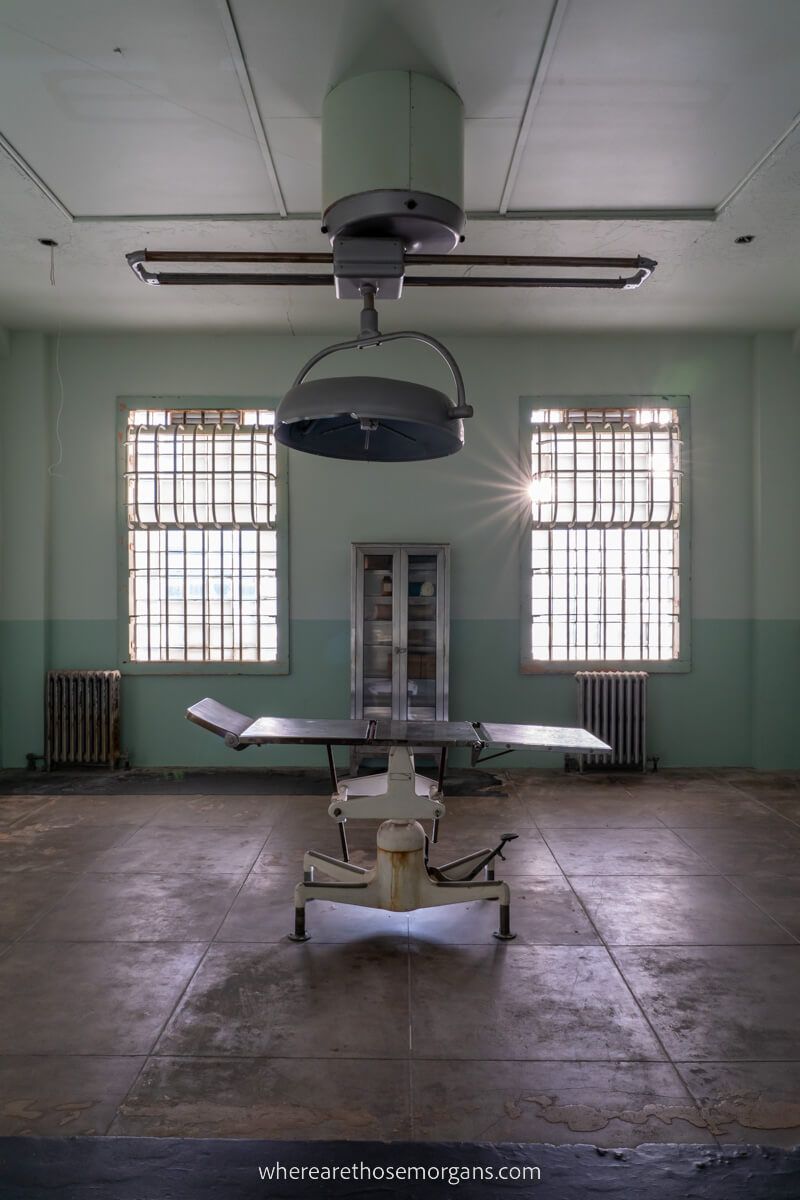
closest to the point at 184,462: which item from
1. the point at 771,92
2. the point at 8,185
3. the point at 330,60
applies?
the point at 8,185

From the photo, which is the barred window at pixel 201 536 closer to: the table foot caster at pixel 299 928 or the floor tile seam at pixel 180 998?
the floor tile seam at pixel 180 998

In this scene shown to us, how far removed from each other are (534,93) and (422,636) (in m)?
3.73

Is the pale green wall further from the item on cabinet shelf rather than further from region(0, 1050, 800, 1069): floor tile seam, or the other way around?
region(0, 1050, 800, 1069): floor tile seam

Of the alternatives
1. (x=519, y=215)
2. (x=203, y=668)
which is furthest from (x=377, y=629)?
(x=519, y=215)

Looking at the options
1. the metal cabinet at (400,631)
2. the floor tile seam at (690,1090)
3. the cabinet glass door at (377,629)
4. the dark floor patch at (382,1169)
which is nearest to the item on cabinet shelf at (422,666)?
the metal cabinet at (400,631)

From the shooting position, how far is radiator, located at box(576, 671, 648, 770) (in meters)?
6.34

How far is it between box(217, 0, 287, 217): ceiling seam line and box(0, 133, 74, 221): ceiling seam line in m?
1.17

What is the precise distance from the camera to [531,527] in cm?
655

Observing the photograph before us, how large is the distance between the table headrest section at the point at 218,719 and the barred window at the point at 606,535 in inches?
121

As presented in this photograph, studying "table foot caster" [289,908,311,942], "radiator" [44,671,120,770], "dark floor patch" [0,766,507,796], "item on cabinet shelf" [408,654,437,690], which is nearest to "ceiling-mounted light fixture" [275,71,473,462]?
"table foot caster" [289,908,311,942]

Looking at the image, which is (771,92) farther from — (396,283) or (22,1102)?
(22,1102)

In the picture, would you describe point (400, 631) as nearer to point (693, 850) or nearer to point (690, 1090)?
point (693, 850)

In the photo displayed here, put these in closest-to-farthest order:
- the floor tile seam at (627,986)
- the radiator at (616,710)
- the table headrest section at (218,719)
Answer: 1. the floor tile seam at (627,986)
2. the table headrest section at (218,719)
3. the radiator at (616,710)

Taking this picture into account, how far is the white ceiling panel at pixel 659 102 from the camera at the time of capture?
293 cm
